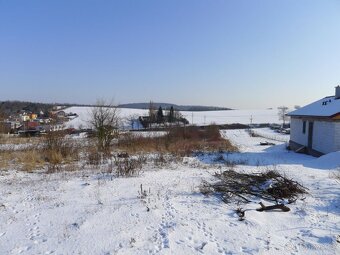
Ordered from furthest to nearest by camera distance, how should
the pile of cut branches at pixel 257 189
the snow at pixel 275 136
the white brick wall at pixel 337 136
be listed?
the snow at pixel 275 136, the white brick wall at pixel 337 136, the pile of cut branches at pixel 257 189

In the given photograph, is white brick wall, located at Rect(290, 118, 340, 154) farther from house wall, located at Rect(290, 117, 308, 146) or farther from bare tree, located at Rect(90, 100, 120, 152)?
bare tree, located at Rect(90, 100, 120, 152)

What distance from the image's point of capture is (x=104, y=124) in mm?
19094

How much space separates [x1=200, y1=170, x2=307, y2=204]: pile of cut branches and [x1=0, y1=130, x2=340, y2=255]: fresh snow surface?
28cm

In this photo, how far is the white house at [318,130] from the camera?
16.3 meters

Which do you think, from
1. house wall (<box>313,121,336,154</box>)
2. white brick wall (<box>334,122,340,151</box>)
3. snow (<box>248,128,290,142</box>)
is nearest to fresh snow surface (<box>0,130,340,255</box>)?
white brick wall (<box>334,122,340,151</box>)

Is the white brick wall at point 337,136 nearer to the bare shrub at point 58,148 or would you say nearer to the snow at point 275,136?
the bare shrub at point 58,148

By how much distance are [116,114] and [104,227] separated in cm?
1656

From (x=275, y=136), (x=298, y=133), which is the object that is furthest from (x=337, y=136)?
(x=275, y=136)

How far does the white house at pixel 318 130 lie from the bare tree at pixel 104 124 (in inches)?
504

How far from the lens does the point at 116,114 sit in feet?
69.9

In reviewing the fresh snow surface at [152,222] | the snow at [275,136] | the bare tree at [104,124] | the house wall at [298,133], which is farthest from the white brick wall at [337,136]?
the snow at [275,136]

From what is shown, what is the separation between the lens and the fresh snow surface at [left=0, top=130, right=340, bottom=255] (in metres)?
4.50

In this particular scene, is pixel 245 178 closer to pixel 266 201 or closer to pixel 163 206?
pixel 266 201

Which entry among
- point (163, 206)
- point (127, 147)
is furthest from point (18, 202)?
point (127, 147)
